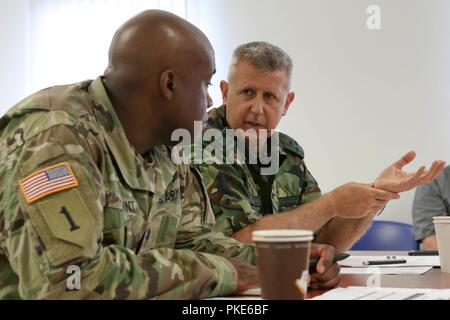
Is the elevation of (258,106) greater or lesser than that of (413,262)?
greater

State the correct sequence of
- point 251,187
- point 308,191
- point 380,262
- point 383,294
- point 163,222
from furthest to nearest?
1. point 308,191
2. point 251,187
3. point 380,262
4. point 163,222
5. point 383,294

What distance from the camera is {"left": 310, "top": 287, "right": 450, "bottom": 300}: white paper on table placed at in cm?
103

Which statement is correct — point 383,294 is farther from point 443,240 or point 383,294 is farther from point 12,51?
point 12,51

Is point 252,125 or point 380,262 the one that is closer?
point 380,262

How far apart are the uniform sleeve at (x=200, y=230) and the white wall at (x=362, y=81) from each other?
2123 mm

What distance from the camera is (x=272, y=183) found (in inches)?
82.6

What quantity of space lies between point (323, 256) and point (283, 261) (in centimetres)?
44

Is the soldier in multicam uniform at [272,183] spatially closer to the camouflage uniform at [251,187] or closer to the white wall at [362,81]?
the camouflage uniform at [251,187]

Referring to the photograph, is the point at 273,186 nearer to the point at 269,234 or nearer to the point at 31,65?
the point at 269,234

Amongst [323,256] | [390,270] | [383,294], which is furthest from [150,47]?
[390,270]

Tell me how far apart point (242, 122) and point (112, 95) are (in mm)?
856

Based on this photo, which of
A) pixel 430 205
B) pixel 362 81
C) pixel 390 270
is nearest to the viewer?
pixel 390 270

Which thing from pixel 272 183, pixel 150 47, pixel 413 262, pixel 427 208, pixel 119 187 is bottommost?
pixel 427 208

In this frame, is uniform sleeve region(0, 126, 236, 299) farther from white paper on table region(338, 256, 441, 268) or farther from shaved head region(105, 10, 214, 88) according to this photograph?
white paper on table region(338, 256, 441, 268)
